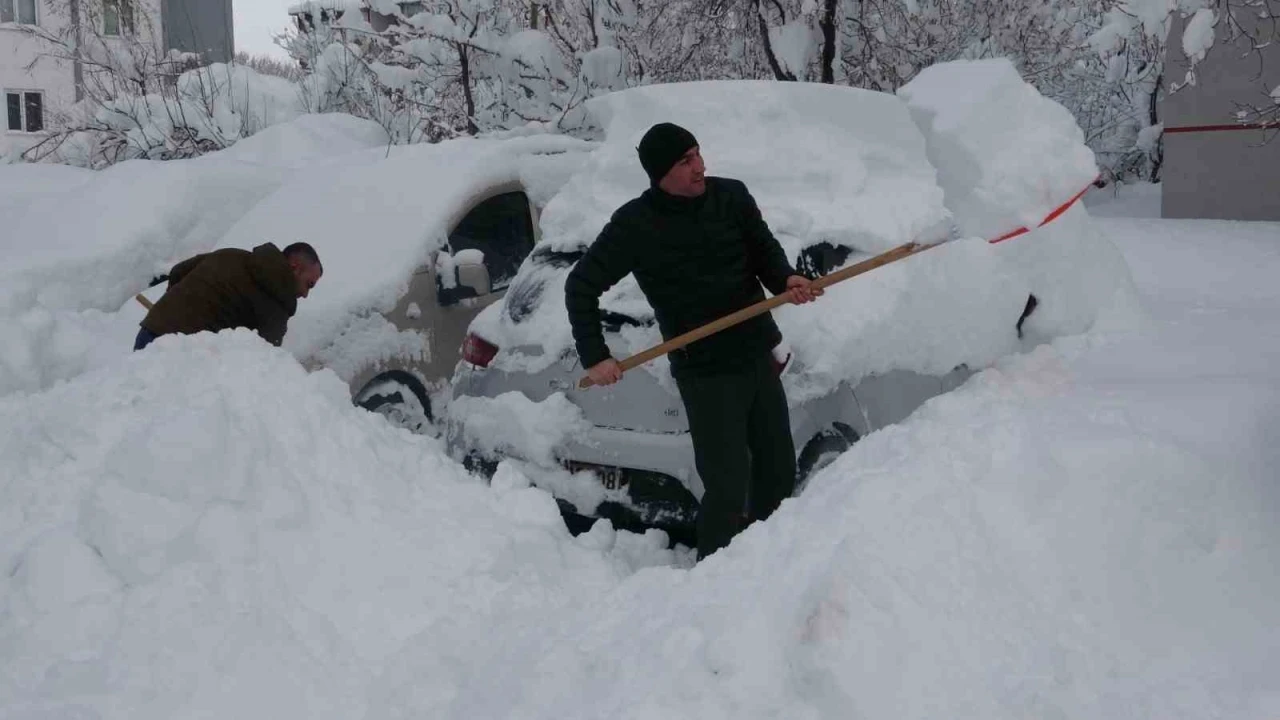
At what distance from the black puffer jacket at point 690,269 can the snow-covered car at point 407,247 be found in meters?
2.20

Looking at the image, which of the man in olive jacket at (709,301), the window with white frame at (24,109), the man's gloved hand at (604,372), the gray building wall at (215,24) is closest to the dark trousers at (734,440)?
the man in olive jacket at (709,301)

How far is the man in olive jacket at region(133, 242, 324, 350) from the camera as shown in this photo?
5.12 m

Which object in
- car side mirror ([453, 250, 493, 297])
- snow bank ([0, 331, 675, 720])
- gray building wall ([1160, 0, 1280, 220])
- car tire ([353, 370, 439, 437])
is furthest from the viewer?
gray building wall ([1160, 0, 1280, 220])

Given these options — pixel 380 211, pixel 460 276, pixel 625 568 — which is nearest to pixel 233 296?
pixel 460 276

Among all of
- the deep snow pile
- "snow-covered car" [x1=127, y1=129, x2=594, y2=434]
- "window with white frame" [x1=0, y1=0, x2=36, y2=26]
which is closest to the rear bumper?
"snow-covered car" [x1=127, y1=129, x2=594, y2=434]

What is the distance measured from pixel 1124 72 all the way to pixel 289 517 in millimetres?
19139

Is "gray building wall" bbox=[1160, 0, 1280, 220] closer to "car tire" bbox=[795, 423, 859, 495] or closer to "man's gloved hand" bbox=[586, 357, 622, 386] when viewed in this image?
"car tire" bbox=[795, 423, 859, 495]

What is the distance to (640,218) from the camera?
382 centimetres

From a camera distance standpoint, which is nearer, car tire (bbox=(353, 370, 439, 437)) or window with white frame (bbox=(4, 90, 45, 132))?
car tire (bbox=(353, 370, 439, 437))

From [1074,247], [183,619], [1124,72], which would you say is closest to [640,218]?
[183,619]

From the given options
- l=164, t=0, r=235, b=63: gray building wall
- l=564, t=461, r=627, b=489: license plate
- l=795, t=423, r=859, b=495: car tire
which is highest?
l=164, t=0, r=235, b=63: gray building wall

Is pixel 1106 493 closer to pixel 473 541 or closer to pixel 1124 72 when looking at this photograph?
pixel 473 541

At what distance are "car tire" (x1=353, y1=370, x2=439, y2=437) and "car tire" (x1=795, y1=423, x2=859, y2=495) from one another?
2.21 metres

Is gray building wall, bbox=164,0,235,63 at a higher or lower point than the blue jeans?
higher
